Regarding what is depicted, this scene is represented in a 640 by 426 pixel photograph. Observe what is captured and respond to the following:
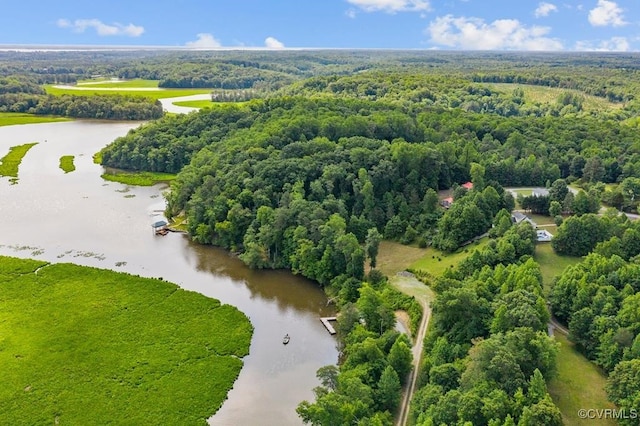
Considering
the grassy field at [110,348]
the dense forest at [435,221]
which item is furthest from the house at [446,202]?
the grassy field at [110,348]

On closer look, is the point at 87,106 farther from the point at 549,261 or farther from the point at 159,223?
the point at 549,261

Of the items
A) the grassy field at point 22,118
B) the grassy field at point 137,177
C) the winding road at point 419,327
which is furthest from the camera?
the grassy field at point 22,118

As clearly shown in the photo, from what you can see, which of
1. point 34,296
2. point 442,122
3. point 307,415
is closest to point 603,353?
point 307,415

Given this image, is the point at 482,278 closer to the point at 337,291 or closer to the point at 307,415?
the point at 337,291

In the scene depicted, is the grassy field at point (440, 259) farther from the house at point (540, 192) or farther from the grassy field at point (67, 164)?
the grassy field at point (67, 164)

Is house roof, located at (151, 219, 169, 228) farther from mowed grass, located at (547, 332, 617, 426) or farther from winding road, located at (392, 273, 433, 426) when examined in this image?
mowed grass, located at (547, 332, 617, 426)
